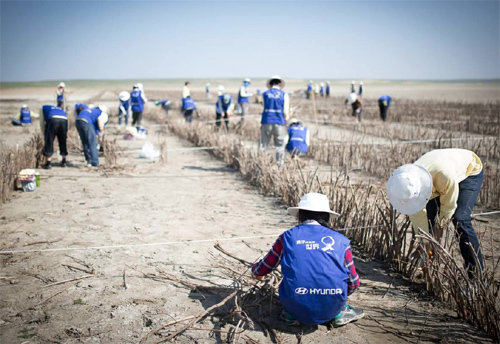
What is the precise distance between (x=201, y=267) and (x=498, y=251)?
3093 mm

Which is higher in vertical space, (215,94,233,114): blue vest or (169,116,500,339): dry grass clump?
(215,94,233,114): blue vest

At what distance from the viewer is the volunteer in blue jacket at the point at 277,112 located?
22.6 feet

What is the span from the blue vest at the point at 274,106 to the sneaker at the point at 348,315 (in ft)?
15.1

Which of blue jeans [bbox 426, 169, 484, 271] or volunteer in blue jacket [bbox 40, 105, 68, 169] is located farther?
volunteer in blue jacket [bbox 40, 105, 68, 169]

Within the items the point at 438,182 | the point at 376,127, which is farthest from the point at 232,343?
the point at 376,127

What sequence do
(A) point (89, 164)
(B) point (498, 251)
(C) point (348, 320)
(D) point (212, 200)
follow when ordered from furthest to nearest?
(A) point (89, 164) < (D) point (212, 200) < (B) point (498, 251) < (C) point (348, 320)

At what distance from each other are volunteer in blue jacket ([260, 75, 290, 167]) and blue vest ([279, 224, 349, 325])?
4321 millimetres

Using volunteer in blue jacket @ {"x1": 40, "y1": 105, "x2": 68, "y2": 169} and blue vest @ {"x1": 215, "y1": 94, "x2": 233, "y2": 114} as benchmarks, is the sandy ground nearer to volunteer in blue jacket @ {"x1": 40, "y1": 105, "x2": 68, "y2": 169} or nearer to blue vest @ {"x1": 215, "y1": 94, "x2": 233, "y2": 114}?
volunteer in blue jacket @ {"x1": 40, "y1": 105, "x2": 68, "y2": 169}

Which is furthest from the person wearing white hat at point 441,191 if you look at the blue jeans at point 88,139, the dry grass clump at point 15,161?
the blue jeans at point 88,139

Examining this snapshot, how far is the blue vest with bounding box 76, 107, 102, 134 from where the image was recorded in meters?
7.59

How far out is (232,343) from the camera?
246 cm

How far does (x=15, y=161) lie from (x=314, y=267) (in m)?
6.02

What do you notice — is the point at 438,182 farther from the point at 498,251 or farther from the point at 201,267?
the point at 201,267

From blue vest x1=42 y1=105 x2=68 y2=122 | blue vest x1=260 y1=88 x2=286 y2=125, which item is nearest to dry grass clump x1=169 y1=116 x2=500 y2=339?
blue vest x1=260 y1=88 x2=286 y2=125
